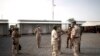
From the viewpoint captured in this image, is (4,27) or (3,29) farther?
(4,27)

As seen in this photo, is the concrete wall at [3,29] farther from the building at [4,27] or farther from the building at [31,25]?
the building at [31,25]

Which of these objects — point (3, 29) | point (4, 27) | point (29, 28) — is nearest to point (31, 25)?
point (29, 28)

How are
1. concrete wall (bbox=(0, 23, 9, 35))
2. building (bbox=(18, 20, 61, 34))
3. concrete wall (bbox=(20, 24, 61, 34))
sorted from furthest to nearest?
building (bbox=(18, 20, 61, 34)), concrete wall (bbox=(20, 24, 61, 34)), concrete wall (bbox=(0, 23, 9, 35))

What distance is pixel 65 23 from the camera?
46406mm

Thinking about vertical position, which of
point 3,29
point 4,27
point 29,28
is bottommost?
point 29,28

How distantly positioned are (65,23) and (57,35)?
113 feet

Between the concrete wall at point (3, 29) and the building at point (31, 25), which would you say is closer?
the concrete wall at point (3, 29)

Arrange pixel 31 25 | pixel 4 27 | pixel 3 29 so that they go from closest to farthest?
pixel 3 29 < pixel 4 27 < pixel 31 25

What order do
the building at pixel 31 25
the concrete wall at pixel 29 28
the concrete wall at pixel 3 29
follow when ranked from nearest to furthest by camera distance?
the concrete wall at pixel 3 29
the concrete wall at pixel 29 28
the building at pixel 31 25

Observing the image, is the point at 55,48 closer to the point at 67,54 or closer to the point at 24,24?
the point at 67,54

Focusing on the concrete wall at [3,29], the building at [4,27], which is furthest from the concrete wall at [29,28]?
the concrete wall at [3,29]

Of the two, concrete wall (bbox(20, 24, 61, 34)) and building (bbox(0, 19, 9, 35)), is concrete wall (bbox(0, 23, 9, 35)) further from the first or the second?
concrete wall (bbox(20, 24, 61, 34))

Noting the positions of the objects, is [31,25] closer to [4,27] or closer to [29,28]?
[29,28]

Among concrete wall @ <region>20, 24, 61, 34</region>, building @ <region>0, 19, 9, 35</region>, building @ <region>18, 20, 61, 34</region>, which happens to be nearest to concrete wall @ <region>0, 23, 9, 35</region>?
building @ <region>0, 19, 9, 35</region>
